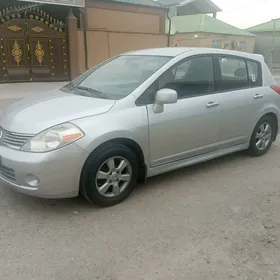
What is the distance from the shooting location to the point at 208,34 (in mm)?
27031

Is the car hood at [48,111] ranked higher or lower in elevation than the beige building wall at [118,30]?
lower

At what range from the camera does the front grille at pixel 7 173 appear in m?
3.23

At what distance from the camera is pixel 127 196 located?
370 cm

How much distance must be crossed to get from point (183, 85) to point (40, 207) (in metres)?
2.16

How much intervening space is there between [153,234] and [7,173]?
1.54 meters

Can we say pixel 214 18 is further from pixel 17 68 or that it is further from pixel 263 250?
pixel 263 250

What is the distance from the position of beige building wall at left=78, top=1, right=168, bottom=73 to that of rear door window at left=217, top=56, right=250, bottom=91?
11300 mm

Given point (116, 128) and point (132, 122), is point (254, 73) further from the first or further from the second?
point (116, 128)

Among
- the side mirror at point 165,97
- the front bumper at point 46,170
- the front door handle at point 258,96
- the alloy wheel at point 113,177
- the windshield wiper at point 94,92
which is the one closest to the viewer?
the front bumper at point 46,170

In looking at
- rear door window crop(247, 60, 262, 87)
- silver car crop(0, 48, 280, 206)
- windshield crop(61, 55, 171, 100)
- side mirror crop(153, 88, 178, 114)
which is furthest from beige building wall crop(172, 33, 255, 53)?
side mirror crop(153, 88, 178, 114)

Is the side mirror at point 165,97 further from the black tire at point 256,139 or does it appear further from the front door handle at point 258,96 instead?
the black tire at point 256,139

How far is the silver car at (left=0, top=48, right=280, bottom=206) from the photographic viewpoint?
319 centimetres

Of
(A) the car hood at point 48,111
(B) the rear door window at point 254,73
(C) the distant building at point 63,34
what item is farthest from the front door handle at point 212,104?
(C) the distant building at point 63,34

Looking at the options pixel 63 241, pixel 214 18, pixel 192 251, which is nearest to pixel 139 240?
pixel 192 251
